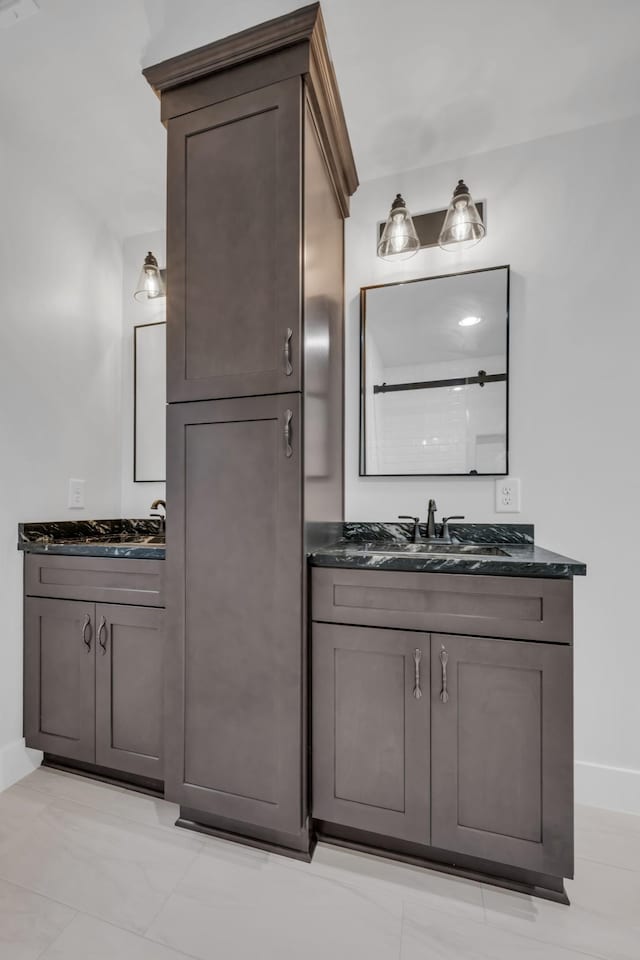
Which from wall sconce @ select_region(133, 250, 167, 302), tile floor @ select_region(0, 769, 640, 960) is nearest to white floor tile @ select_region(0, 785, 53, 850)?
tile floor @ select_region(0, 769, 640, 960)

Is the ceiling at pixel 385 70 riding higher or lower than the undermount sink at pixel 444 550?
higher

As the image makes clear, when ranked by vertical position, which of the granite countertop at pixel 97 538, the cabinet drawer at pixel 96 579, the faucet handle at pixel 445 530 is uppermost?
the faucet handle at pixel 445 530

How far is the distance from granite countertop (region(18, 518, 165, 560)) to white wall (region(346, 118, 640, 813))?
124 centimetres

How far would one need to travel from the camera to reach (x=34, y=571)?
6.22ft

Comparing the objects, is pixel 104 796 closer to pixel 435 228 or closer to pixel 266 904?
pixel 266 904

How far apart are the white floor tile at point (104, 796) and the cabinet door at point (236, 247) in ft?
4.75

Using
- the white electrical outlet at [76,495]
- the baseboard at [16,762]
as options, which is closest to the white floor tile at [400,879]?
the baseboard at [16,762]

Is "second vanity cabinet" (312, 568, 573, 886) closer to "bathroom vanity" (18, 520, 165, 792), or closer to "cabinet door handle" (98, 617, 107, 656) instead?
"bathroom vanity" (18, 520, 165, 792)

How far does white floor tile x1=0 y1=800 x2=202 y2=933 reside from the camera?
1.27 meters

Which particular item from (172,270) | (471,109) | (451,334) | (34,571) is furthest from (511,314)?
(34,571)

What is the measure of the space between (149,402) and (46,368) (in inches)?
20.4

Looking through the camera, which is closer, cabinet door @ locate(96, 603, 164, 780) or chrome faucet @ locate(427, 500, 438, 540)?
cabinet door @ locate(96, 603, 164, 780)

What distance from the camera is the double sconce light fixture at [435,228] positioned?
183 centimetres

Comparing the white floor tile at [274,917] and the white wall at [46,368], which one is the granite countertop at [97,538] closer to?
the white wall at [46,368]
